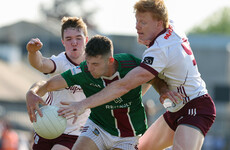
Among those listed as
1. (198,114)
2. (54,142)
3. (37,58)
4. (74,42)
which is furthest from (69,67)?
(198,114)

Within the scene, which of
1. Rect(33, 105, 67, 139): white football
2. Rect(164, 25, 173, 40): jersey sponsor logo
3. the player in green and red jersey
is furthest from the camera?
the player in green and red jersey

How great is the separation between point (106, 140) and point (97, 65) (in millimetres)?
1164

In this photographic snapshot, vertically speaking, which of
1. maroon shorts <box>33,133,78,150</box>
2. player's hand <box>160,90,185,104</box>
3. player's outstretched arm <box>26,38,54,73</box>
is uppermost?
player's outstretched arm <box>26,38,54,73</box>

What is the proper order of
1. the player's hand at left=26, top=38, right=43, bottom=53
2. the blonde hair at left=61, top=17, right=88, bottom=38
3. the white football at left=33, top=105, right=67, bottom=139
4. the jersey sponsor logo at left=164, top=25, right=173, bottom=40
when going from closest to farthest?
1. the white football at left=33, top=105, right=67, bottom=139
2. the jersey sponsor logo at left=164, top=25, right=173, bottom=40
3. the player's hand at left=26, top=38, right=43, bottom=53
4. the blonde hair at left=61, top=17, right=88, bottom=38

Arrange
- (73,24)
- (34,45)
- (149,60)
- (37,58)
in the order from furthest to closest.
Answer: (73,24) → (37,58) → (34,45) → (149,60)

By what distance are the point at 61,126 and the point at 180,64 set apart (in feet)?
5.82

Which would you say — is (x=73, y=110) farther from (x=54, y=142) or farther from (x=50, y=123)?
(x=54, y=142)

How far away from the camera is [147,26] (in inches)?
253

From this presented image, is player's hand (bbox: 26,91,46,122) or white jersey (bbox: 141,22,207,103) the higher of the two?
white jersey (bbox: 141,22,207,103)

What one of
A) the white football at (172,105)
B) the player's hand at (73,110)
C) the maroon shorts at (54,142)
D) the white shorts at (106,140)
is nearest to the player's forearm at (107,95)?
the player's hand at (73,110)

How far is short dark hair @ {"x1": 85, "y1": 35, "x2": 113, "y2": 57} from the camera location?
6141mm

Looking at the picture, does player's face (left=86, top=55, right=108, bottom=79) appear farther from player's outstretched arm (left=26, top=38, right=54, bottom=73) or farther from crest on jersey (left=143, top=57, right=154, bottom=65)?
player's outstretched arm (left=26, top=38, right=54, bottom=73)

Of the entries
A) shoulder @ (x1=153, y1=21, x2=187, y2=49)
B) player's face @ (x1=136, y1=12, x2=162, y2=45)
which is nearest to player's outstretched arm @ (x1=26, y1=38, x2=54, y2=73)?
player's face @ (x1=136, y1=12, x2=162, y2=45)

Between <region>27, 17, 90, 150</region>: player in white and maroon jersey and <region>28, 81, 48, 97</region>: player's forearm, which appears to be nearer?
<region>28, 81, 48, 97</region>: player's forearm
